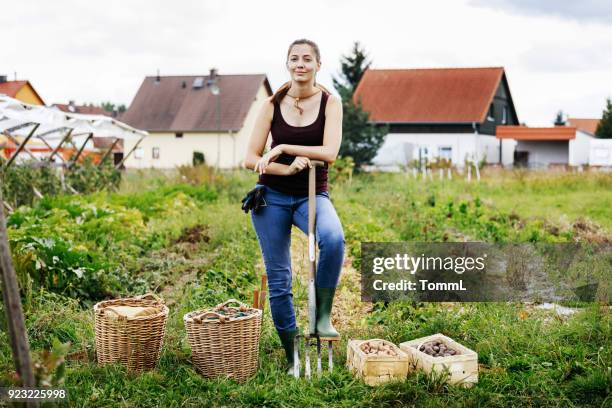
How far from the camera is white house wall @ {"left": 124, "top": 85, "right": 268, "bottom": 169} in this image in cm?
4172

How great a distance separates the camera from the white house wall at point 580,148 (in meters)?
39.7

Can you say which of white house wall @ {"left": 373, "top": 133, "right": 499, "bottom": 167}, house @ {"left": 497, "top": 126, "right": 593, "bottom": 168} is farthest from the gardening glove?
house @ {"left": 497, "top": 126, "right": 593, "bottom": 168}

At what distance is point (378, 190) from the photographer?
16656mm

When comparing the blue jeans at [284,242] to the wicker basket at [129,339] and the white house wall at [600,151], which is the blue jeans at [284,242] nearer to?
the wicker basket at [129,339]

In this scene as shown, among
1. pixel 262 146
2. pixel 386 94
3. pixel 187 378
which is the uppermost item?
pixel 386 94

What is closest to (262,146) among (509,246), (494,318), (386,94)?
(494,318)

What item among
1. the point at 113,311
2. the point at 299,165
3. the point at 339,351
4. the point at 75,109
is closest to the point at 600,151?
the point at 339,351

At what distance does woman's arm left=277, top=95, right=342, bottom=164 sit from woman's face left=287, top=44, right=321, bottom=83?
19 centimetres

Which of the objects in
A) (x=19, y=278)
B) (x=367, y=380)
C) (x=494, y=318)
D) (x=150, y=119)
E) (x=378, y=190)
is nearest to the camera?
(x=367, y=380)

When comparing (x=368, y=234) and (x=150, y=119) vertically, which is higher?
(x=150, y=119)

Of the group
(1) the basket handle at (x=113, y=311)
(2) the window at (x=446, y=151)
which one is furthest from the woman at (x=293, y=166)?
(2) the window at (x=446, y=151)

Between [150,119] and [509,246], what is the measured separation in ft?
125

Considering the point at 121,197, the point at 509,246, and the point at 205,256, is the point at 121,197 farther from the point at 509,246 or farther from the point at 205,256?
the point at 509,246

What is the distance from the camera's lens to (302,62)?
4176 millimetres
